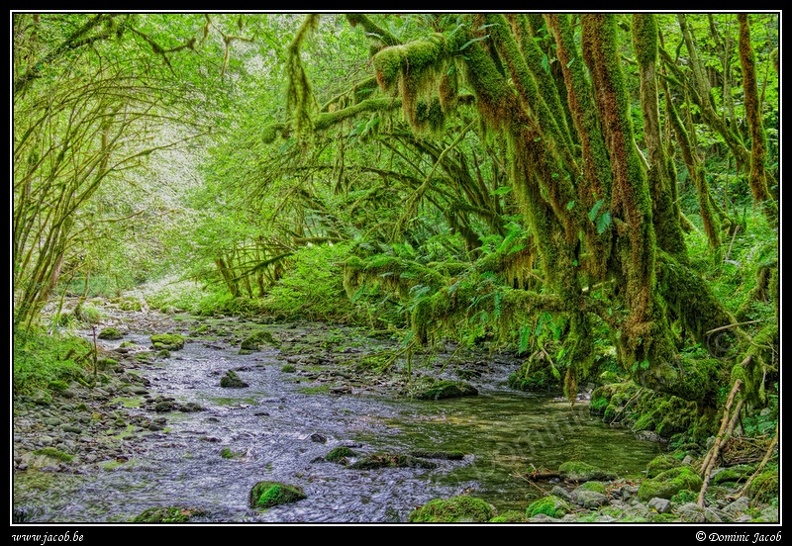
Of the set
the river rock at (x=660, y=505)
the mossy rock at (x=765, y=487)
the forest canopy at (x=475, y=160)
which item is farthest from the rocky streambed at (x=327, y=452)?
the forest canopy at (x=475, y=160)

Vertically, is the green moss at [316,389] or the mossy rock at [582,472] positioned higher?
the green moss at [316,389]

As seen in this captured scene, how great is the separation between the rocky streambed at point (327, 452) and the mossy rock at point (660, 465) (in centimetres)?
3

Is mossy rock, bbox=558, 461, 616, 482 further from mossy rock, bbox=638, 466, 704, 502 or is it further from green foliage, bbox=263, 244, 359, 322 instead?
green foliage, bbox=263, 244, 359, 322

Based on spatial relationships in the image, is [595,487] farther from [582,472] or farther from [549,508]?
[549,508]

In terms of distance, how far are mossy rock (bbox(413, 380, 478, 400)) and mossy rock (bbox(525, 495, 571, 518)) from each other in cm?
476

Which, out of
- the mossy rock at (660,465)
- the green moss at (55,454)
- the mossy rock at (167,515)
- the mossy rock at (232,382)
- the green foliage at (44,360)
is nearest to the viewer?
the mossy rock at (167,515)

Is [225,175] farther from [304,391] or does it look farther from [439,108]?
[439,108]

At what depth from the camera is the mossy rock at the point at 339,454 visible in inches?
275

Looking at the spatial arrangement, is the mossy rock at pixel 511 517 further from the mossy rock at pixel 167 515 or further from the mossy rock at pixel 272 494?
the mossy rock at pixel 167 515

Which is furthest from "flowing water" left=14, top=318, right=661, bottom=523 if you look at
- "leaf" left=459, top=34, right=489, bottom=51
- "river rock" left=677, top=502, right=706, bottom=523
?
"leaf" left=459, top=34, right=489, bottom=51

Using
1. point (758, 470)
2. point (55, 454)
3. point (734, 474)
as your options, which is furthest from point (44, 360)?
point (758, 470)

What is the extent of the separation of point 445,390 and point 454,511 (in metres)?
5.00

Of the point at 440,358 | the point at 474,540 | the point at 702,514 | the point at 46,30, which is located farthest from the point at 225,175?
the point at 702,514

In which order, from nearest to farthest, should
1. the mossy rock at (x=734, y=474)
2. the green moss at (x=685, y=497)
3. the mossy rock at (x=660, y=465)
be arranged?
1. the green moss at (x=685, y=497)
2. the mossy rock at (x=734, y=474)
3. the mossy rock at (x=660, y=465)
